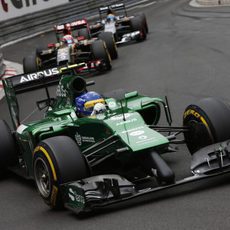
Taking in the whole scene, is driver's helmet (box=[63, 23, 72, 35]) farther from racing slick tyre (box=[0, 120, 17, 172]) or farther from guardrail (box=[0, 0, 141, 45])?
racing slick tyre (box=[0, 120, 17, 172])

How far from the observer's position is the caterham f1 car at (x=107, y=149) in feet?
24.5

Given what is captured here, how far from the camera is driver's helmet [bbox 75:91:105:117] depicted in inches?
361

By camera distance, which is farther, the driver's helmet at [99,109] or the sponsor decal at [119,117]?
the driver's helmet at [99,109]

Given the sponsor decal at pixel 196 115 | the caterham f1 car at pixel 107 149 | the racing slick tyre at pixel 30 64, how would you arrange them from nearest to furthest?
the caterham f1 car at pixel 107 149 → the sponsor decal at pixel 196 115 → the racing slick tyre at pixel 30 64

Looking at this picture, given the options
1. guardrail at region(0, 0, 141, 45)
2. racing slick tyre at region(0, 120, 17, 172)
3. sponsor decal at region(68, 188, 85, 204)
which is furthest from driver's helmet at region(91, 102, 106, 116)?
guardrail at region(0, 0, 141, 45)

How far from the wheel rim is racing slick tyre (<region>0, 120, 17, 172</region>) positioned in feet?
5.20

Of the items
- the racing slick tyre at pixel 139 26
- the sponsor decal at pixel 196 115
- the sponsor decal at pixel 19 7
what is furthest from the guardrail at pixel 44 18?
the sponsor decal at pixel 196 115

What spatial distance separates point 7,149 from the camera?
9.72 metres

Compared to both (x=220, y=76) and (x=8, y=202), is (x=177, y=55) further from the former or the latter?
(x=8, y=202)

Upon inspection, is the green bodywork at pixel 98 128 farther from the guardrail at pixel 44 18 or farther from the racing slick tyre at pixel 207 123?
the guardrail at pixel 44 18

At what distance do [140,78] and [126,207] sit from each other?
1018 cm

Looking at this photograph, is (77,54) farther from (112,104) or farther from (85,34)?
(112,104)

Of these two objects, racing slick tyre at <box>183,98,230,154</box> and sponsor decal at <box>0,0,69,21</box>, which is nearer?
racing slick tyre at <box>183,98,230,154</box>

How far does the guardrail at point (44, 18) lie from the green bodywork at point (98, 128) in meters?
22.0
